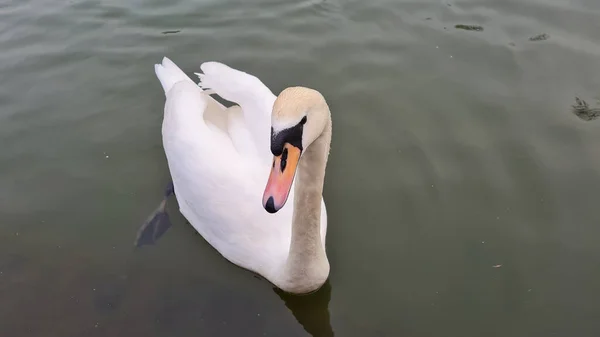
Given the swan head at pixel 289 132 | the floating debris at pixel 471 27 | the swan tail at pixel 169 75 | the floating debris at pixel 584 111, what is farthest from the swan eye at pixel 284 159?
the floating debris at pixel 471 27

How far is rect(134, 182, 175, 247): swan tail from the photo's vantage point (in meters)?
4.95

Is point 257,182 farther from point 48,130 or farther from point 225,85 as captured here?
point 48,130

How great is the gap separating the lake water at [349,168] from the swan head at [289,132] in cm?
161

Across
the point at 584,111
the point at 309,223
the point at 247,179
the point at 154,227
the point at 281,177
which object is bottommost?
the point at 154,227

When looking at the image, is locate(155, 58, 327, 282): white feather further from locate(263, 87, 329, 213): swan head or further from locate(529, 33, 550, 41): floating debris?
locate(529, 33, 550, 41): floating debris

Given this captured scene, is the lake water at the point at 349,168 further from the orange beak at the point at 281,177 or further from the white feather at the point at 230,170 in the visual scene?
the orange beak at the point at 281,177

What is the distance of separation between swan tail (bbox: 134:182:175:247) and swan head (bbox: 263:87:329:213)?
2206 mm

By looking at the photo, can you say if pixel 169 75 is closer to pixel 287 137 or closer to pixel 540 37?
pixel 287 137

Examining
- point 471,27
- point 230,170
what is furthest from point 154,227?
point 471,27

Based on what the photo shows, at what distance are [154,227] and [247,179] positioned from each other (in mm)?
1143

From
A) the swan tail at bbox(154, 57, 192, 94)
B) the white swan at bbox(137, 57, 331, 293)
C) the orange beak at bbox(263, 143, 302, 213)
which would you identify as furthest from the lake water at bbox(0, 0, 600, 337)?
the orange beak at bbox(263, 143, 302, 213)

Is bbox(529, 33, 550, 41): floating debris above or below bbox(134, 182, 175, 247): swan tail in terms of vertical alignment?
above

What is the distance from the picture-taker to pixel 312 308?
173 inches

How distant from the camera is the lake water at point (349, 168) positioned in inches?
172
